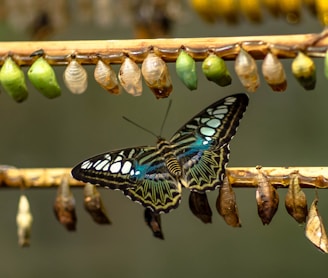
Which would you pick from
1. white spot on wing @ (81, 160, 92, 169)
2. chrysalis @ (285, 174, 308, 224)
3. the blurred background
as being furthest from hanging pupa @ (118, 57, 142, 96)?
the blurred background

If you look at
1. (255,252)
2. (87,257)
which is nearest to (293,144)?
(255,252)

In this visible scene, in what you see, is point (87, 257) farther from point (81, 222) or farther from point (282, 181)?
point (282, 181)

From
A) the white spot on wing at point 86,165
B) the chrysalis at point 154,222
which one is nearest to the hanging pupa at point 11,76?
the white spot on wing at point 86,165

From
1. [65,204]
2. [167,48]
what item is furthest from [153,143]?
[167,48]

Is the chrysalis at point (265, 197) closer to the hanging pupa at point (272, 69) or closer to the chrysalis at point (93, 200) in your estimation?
the hanging pupa at point (272, 69)

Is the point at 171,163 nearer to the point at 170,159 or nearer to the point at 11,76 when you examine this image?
the point at 170,159
